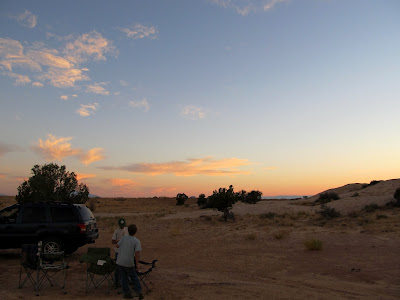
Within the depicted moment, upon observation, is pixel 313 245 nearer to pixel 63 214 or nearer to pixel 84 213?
pixel 84 213

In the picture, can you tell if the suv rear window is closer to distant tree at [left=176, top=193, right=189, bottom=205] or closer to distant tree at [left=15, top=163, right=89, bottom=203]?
distant tree at [left=15, top=163, right=89, bottom=203]

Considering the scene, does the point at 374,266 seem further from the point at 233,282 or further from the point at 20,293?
the point at 20,293

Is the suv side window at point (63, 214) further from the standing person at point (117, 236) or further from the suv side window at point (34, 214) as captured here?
the standing person at point (117, 236)

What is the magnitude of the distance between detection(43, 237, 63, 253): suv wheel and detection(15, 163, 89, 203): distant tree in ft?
55.5

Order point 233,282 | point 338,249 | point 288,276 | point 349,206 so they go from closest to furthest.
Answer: point 233,282, point 288,276, point 338,249, point 349,206

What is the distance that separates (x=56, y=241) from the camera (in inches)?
436

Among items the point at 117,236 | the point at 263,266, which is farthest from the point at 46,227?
the point at 263,266

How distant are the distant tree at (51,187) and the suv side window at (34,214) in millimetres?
16354

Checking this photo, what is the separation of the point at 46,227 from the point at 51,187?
1784 cm

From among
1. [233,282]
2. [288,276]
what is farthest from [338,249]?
[233,282]

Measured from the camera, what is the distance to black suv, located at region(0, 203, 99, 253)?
11.1 metres

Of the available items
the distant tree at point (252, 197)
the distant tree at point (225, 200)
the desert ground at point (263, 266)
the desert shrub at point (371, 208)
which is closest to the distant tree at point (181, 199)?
the distant tree at point (252, 197)

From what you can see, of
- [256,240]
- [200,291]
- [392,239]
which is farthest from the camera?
[256,240]

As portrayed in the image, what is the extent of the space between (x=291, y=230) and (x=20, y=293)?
16.1 meters
